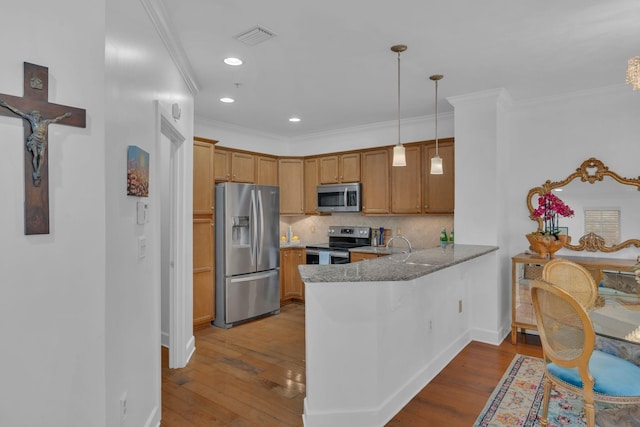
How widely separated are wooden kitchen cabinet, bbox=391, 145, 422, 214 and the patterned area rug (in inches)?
92.5

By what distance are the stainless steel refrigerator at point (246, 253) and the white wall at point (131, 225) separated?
2.02 metres

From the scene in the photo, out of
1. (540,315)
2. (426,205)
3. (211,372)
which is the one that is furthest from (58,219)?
(426,205)

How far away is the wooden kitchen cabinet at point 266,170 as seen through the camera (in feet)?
18.1

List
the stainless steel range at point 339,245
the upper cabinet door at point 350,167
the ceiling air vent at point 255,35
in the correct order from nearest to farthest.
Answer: the ceiling air vent at point 255,35, the stainless steel range at point 339,245, the upper cabinet door at point 350,167

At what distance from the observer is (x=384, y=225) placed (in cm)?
562

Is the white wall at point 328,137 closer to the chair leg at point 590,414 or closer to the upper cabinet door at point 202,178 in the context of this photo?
the upper cabinet door at point 202,178

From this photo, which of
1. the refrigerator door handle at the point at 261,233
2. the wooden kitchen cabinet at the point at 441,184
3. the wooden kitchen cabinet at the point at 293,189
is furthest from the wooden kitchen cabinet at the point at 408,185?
the refrigerator door handle at the point at 261,233

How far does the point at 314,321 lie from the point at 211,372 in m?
1.45

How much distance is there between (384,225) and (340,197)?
775mm

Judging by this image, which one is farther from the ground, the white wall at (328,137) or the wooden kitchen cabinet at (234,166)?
the white wall at (328,137)

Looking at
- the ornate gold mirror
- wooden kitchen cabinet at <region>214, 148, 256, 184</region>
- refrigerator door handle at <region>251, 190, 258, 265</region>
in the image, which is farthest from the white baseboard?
the ornate gold mirror

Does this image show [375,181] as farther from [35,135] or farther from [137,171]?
[35,135]

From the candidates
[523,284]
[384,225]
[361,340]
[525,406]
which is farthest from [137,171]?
[384,225]

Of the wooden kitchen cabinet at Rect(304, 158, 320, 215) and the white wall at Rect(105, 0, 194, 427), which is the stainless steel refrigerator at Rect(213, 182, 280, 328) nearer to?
the wooden kitchen cabinet at Rect(304, 158, 320, 215)
